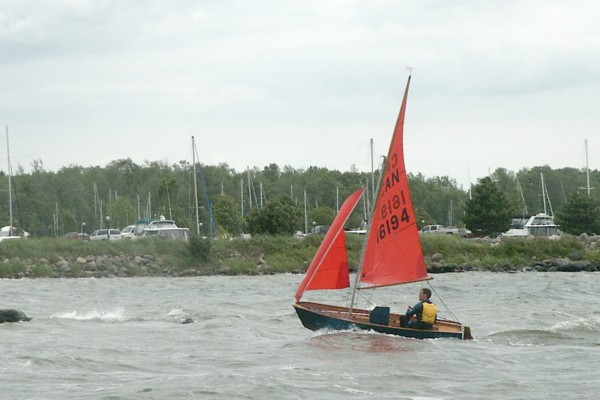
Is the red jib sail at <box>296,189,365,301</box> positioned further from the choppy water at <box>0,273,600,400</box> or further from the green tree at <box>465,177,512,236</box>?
the green tree at <box>465,177,512,236</box>

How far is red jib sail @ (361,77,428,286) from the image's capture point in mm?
28328

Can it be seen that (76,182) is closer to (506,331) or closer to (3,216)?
(3,216)

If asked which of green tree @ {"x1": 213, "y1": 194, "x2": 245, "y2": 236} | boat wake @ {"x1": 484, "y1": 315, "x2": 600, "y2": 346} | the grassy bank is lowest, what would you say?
boat wake @ {"x1": 484, "y1": 315, "x2": 600, "y2": 346}

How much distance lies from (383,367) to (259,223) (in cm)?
5633

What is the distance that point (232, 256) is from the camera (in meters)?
69.6

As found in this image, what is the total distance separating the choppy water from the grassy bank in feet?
70.1

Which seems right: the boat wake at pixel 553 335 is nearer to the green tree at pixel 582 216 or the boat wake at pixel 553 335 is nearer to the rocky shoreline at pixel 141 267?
the rocky shoreline at pixel 141 267

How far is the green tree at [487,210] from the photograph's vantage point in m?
83.8

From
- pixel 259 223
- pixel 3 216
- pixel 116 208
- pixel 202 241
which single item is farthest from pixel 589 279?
pixel 3 216

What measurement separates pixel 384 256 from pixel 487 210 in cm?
5726

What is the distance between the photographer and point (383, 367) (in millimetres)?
23984

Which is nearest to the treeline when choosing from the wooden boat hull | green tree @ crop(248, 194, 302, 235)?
green tree @ crop(248, 194, 302, 235)

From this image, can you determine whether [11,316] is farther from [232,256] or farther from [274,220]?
[274,220]

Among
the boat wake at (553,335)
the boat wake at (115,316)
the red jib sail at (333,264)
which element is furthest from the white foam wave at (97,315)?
the boat wake at (553,335)
